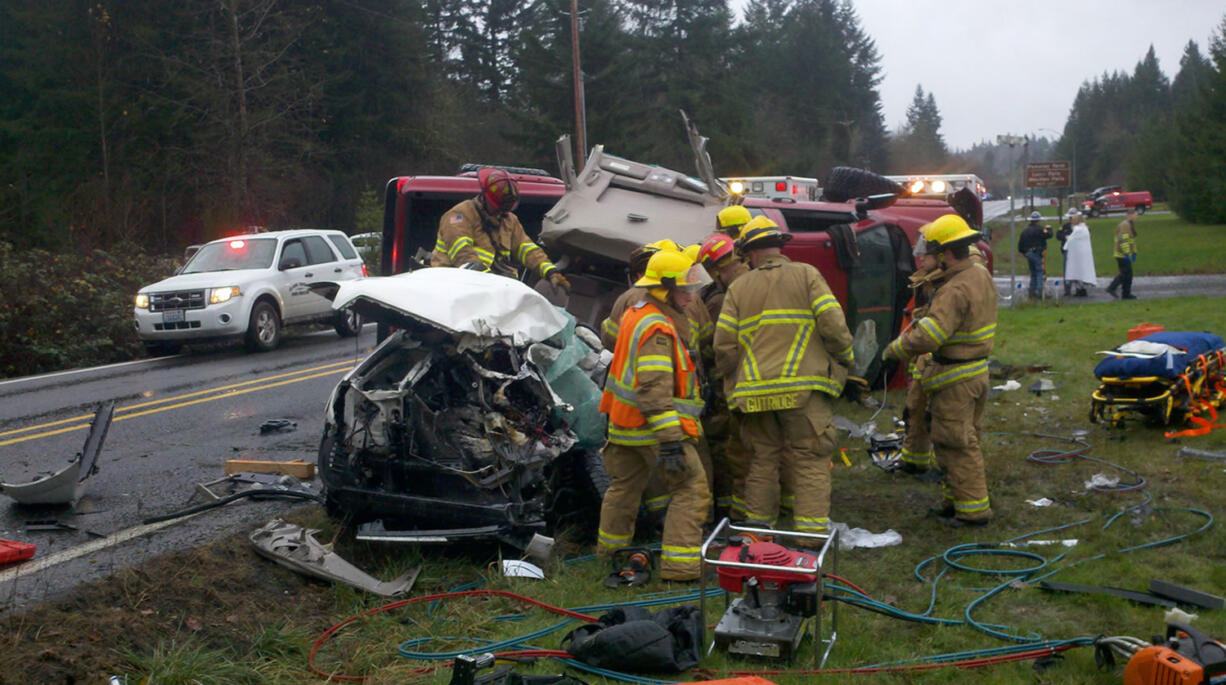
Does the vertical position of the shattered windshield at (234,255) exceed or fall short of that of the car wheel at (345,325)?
it exceeds it

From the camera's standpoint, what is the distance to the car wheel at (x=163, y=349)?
590 inches

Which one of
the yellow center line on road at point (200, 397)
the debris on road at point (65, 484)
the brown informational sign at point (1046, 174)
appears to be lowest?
the yellow center line on road at point (200, 397)

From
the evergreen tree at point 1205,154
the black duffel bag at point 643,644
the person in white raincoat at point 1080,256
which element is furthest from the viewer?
the evergreen tree at point 1205,154

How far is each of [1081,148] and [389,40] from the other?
81149mm

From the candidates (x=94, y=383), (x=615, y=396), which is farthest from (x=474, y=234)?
(x=94, y=383)

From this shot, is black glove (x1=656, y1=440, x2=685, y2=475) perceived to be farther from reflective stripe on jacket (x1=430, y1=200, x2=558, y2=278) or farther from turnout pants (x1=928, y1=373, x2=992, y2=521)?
reflective stripe on jacket (x1=430, y1=200, x2=558, y2=278)

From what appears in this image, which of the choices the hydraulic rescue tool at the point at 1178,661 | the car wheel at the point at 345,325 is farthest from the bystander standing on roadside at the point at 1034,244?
the hydraulic rescue tool at the point at 1178,661

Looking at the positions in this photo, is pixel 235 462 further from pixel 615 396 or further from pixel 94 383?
A: pixel 94 383

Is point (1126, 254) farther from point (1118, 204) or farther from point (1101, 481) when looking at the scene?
point (1118, 204)

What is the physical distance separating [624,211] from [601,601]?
371cm

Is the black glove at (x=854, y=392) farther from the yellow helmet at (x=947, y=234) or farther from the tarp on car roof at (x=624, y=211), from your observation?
the yellow helmet at (x=947, y=234)

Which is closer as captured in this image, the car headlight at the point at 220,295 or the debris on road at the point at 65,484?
the debris on road at the point at 65,484

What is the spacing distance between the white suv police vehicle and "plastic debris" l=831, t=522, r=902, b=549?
9222 millimetres

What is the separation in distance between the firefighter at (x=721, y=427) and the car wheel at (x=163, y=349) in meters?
10.9
